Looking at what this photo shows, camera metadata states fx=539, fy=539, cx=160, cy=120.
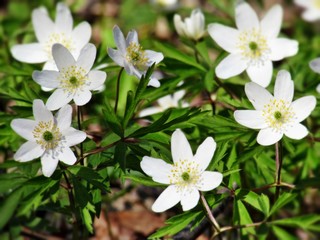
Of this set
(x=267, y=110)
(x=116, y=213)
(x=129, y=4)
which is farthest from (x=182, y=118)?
(x=129, y=4)

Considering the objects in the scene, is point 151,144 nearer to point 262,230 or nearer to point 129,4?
point 262,230

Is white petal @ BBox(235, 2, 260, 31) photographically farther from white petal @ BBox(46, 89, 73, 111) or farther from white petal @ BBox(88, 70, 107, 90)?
white petal @ BBox(46, 89, 73, 111)

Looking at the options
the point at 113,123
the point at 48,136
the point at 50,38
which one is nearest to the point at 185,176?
the point at 113,123

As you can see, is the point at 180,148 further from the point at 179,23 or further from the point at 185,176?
Answer: the point at 179,23

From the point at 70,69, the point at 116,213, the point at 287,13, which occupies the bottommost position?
the point at 116,213

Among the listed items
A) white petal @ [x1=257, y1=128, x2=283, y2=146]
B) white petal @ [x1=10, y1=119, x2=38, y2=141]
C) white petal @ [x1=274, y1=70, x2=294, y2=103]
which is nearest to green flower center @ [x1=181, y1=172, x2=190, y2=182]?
white petal @ [x1=257, y1=128, x2=283, y2=146]
